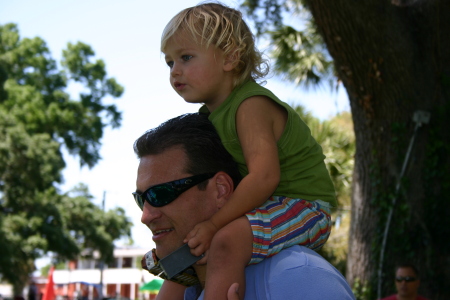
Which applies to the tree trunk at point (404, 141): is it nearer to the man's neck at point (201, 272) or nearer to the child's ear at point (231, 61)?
the child's ear at point (231, 61)

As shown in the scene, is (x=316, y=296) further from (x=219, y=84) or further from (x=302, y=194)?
(x=219, y=84)

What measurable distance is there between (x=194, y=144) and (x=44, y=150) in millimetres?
26790

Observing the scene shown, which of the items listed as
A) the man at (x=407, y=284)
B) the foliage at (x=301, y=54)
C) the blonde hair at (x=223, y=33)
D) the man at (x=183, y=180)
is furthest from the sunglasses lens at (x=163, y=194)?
the foliage at (x=301, y=54)

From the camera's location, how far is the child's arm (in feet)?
6.98

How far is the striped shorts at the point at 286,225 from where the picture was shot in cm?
209

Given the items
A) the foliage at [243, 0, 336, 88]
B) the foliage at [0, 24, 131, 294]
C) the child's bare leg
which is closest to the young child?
the child's bare leg

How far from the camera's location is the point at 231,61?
8.08 ft

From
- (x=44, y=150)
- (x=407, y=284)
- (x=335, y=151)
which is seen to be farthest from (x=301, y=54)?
(x=44, y=150)

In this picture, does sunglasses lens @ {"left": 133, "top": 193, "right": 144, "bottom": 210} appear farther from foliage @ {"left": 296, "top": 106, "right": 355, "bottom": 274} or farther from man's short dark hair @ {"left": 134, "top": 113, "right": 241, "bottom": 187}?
foliage @ {"left": 296, "top": 106, "right": 355, "bottom": 274}

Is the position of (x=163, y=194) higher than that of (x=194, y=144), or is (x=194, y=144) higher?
(x=194, y=144)

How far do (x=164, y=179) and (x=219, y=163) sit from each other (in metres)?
0.20

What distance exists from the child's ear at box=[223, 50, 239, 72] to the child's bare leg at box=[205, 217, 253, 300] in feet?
2.12

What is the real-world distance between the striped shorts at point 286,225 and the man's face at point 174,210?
209 mm

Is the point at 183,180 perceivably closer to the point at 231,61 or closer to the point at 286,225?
the point at 286,225
